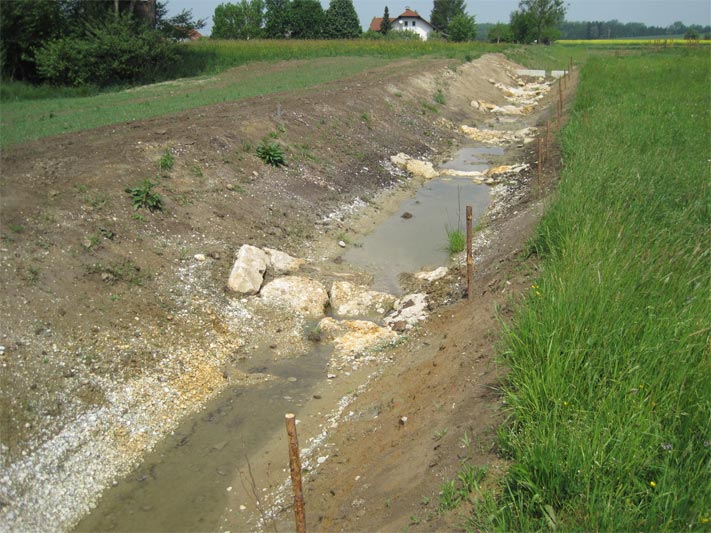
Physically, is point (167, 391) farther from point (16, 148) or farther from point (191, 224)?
point (16, 148)

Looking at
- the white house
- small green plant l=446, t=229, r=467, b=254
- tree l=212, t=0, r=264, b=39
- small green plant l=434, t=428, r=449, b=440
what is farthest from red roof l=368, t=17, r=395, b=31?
small green plant l=434, t=428, r=449, b=440

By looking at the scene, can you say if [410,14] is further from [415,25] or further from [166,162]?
[166,162]

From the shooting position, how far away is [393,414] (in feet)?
19.0

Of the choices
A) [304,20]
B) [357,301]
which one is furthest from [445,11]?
[357,301]

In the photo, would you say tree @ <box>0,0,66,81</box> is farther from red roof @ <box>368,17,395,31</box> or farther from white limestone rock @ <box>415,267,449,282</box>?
red roof @ <box>368,17,395,31</box>

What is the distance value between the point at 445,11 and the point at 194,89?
92.8 metres

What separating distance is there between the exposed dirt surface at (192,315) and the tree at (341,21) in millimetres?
66940

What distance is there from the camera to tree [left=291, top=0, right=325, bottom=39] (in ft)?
244

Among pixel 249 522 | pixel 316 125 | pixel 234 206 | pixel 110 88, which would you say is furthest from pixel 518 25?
pixel 249 522

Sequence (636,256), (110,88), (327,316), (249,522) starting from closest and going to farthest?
(249,522)
(636,256)
(327,316)
(110,88)

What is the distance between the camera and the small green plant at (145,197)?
9516 millimetres

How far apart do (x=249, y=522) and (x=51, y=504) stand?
65.7 inches

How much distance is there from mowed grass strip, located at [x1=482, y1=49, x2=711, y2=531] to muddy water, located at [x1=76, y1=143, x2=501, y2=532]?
94.8 inches

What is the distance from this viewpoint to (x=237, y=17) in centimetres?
9100
